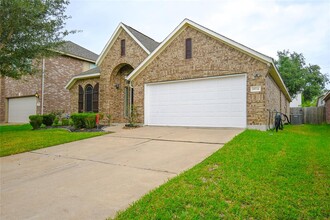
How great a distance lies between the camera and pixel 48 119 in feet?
43.7

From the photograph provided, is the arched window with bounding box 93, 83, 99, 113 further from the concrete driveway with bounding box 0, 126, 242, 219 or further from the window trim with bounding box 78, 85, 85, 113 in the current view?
the concrete driveway with bounding box 0, 126, 242, 219

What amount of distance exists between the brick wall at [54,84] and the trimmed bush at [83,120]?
33.9 ft

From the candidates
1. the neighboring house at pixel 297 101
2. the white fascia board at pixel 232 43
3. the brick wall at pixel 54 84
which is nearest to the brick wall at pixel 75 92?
the brick wall at pixel 54 84

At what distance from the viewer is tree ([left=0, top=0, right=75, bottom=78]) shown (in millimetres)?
8828

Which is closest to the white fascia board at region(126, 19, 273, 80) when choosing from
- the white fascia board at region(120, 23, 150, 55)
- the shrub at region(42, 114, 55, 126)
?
the white fascia board at region(120, 23, 150, 55)

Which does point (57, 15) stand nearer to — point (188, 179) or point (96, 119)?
point (96, 119)

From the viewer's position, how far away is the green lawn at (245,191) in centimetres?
253

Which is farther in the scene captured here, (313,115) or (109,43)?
(313,115)

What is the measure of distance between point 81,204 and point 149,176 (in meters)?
1.34

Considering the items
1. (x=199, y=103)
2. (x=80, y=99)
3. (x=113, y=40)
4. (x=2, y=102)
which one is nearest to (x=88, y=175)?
(x=199, y=103)

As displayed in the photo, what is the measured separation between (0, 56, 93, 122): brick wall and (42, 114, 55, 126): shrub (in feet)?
25.4

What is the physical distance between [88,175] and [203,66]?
775cm

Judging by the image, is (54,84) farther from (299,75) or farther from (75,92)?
(299,75)

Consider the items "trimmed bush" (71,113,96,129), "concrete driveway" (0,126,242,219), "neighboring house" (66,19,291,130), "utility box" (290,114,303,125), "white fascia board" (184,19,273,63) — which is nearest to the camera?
"concrete driveway" (0,126,242,219)
